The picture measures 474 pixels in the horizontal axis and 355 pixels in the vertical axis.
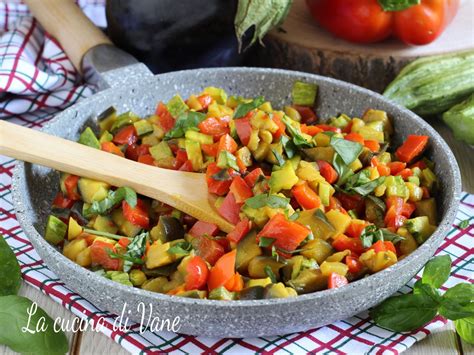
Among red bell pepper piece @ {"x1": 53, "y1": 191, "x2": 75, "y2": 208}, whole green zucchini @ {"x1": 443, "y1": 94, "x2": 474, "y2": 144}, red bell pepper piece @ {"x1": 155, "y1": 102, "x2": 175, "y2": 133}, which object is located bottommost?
whole green zucchini @ {"x1": 443, "y1": 94, "x2": 474, "y2": 144}

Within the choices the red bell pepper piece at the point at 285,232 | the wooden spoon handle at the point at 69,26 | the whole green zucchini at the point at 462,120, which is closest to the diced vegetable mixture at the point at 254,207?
the red bell pepper piece at the point at 285,232

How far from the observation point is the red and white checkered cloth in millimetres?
1948

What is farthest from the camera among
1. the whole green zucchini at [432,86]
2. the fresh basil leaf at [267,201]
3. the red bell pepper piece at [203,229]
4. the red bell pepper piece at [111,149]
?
the whole green zucchini at [432,86]

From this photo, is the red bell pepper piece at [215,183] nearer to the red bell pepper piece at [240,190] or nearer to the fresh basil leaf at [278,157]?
the red bell pepper piece at [240,190]

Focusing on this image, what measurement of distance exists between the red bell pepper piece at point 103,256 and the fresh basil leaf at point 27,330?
0.19m

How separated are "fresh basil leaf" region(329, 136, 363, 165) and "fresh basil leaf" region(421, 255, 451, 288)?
0.37m

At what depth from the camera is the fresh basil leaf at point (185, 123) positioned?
239 cm

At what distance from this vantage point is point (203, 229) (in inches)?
83.7

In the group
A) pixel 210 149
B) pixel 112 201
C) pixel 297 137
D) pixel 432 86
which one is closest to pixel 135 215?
pixel 112 201

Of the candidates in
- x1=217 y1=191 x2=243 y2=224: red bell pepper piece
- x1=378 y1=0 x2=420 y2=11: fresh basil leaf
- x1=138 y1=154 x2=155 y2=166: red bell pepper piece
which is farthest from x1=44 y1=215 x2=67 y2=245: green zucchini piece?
x1=378 y1=0 x2=420 y2=11: fresh basil leaf

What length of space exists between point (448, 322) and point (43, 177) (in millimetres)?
1275

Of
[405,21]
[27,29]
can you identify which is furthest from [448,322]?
[27,29]

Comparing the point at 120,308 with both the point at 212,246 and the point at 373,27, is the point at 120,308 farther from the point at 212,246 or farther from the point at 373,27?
the point at 373,27

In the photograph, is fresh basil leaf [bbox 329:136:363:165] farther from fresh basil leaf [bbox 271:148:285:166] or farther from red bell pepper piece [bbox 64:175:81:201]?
red bell pepper piece [bbox 64:175:81:201]
